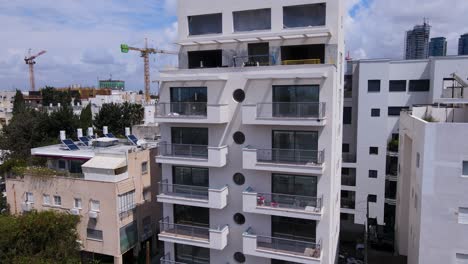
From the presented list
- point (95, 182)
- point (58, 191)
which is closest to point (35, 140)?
point (58, 191)

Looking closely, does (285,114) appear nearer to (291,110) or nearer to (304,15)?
(291,110)

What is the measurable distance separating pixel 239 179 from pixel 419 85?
25.9 m

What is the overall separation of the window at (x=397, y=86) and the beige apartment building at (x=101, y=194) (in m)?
26.4

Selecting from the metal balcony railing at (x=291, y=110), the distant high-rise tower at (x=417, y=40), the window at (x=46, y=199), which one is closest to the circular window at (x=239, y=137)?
the metal balcony railing at (x=291, y=110)

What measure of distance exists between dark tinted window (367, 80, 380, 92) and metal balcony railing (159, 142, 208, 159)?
932 inches

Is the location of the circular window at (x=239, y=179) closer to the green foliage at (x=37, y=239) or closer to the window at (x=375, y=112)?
the green foliage at (x=37, y=239)

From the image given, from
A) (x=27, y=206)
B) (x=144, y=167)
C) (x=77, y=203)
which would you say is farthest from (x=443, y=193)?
(x=27, y=206)

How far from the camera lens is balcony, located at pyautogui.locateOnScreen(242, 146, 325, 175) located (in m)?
18.4

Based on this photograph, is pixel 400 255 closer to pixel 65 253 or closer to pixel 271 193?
pixel 271 193

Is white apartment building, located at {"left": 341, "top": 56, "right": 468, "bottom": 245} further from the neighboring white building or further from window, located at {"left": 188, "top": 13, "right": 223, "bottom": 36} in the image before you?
window, located at {"left": 188, "top": 13, "right": 223, "bottom": 36}

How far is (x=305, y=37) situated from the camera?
63.6ft

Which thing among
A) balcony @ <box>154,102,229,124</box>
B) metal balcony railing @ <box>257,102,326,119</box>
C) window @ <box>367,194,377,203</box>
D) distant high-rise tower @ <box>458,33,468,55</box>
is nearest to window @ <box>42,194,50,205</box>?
balcony @ <box>154,102,229,124</box>

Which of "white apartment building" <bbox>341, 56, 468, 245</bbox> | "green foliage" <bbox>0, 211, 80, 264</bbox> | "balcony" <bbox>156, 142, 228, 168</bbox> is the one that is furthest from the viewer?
"white apartment building" <bbox>341, 56, 468, 245</bbox>

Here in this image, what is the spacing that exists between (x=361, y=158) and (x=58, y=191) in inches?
1200
